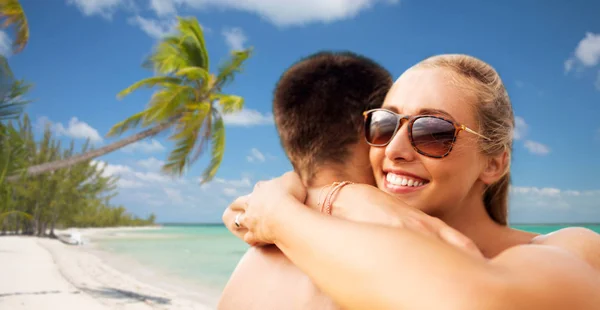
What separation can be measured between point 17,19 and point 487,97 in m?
15.4

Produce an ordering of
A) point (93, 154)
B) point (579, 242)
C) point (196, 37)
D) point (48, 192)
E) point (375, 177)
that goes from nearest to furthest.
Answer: point (579, 242) → point (375, 177) → point (93, 154) → point (196, 37) → point (48, 192)

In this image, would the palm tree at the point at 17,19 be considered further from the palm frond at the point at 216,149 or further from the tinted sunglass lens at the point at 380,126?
the tinted sunglass lens at the point at 380,126

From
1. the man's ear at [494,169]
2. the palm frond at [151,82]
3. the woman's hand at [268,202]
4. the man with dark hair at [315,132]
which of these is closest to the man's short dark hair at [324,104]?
the man with dark hair at [315,132]

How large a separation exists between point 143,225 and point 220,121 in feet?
210

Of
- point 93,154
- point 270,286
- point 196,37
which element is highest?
point 196,37

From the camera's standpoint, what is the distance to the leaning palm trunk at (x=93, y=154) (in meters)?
17.3

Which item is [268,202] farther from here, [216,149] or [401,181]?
[216,149]

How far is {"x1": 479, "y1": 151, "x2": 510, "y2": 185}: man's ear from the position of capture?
203 cm

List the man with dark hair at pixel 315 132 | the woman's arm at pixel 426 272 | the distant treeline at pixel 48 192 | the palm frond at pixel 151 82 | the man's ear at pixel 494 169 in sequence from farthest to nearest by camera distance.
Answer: the distant treeline at pixel 48 192
the palm frond at pixel 151 82
the man's ear at pixel 494 169
the man with dark hair at pixel 315 132
the woman's arm at pixel 426 272

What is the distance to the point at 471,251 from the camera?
1.27 metres

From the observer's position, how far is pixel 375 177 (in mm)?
2012

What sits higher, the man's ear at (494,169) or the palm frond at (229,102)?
the palm frond at (229,102)

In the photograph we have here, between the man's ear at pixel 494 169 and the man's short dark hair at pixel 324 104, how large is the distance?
0.49 metres

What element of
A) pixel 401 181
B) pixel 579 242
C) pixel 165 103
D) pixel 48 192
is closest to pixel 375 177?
pixel 401 181
